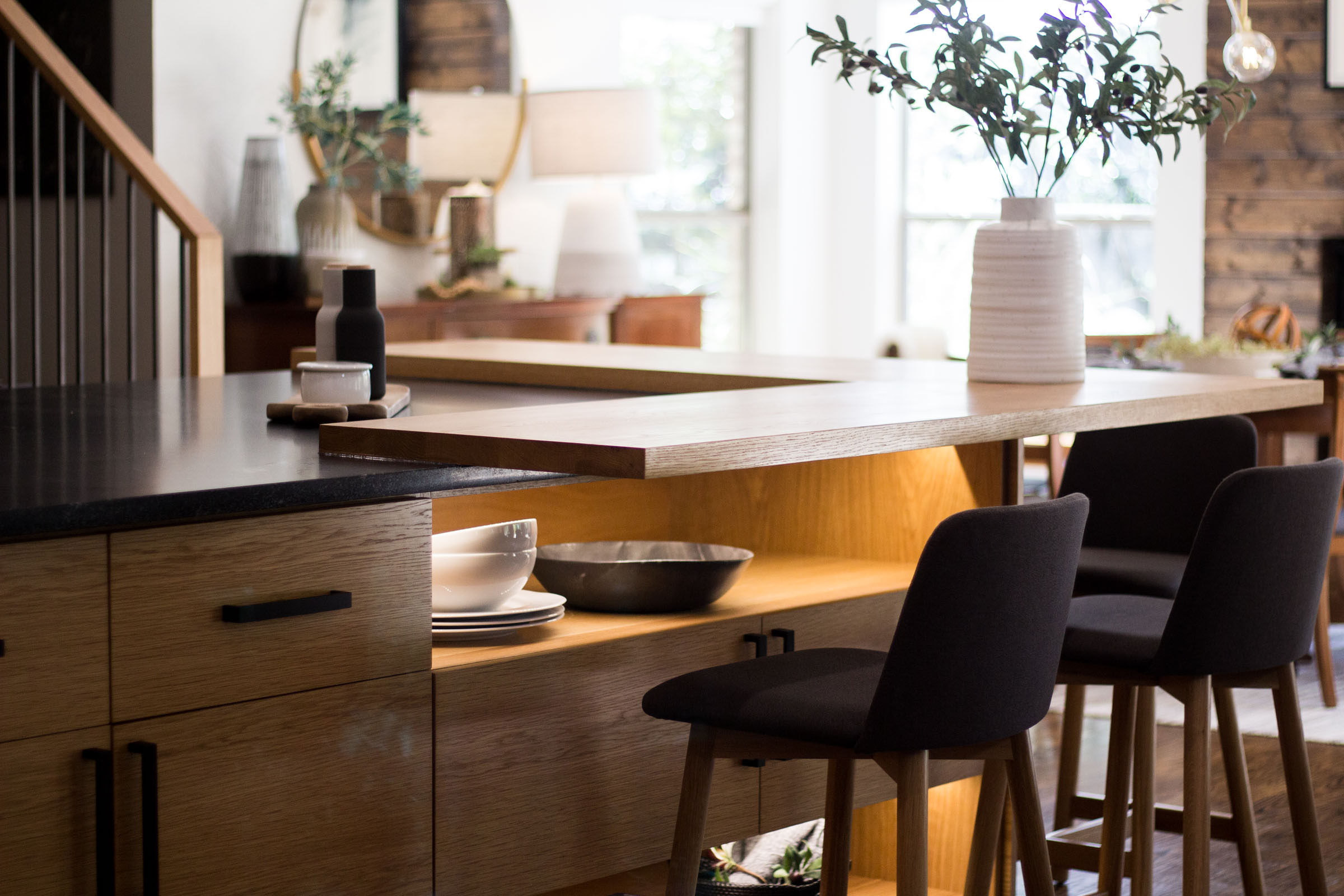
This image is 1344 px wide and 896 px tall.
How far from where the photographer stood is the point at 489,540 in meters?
→ 2.03

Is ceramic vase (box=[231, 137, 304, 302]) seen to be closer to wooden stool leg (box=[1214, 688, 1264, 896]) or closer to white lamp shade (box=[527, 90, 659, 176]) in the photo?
white lamp shade (box=[527, 90, 659, 176])

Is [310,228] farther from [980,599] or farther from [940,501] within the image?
[980,599]

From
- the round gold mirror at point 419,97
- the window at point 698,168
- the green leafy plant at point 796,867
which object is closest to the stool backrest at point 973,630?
the green leafy plant at point 796,867

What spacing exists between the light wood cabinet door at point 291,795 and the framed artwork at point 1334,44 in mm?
6551

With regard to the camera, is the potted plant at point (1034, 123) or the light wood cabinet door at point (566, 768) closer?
the light wood cabinet door at point (566, 768)

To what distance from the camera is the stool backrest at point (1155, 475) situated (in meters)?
2.83

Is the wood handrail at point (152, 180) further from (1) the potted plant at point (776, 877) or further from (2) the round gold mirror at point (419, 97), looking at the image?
(1) the potted plant at point (776, 877)

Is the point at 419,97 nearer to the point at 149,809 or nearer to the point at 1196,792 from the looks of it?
the point at 1196,792

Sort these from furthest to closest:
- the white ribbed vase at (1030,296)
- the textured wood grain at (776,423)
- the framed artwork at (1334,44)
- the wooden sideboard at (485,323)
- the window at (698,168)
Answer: the window at (698,168) → the framed artwork at (1334,44) → the wooden sideboard at (485,323) → the white ribbed vase at (1030,296) → the textured wood grain at (776,423)

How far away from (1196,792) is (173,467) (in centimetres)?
144

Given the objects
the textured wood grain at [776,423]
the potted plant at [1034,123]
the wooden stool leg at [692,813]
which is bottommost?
the wooden stool leg at [692,813]

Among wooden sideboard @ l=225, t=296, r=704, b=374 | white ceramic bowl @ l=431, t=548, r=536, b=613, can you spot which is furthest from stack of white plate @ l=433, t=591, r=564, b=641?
wooden sideboard @ l=225, t=296, r=704, b=374

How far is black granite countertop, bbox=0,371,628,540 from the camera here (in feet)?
4.99

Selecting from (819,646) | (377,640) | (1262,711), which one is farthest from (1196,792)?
(1262,711)
